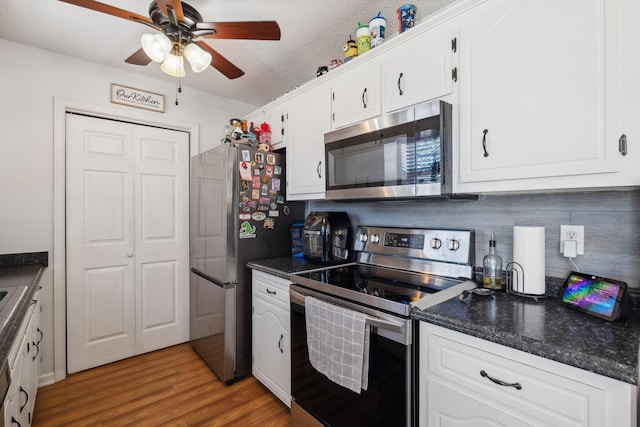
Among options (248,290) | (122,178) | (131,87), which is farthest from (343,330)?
(131,87)

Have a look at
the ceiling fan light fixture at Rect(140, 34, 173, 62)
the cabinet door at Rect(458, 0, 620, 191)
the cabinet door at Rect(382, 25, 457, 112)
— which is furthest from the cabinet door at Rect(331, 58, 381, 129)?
the ceiling fan light fixture at Rect(140, 34, 173, 62)

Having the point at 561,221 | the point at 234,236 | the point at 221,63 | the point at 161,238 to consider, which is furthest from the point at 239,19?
the point at 561,221

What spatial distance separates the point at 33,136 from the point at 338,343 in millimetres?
2594

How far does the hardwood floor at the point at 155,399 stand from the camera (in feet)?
5.94

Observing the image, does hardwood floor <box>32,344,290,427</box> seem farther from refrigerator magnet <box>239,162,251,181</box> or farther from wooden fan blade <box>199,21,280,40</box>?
wooden fan blade <box>199,21,280,40</box>

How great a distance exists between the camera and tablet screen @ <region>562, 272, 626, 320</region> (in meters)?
0.98

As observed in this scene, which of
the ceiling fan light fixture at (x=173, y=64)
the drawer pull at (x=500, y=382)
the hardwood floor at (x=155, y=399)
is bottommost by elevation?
the hardwood floor at (x=155, y=399)

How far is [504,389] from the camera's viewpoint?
0.91 metres

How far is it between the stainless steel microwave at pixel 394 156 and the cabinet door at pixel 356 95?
0.11 meters

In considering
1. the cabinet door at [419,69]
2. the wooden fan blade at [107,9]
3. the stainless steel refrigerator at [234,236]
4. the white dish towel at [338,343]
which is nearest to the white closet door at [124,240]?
the stainless steel refrigerator at [234,236]

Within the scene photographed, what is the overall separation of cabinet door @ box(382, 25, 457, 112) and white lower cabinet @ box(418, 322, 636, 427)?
41.6 inches

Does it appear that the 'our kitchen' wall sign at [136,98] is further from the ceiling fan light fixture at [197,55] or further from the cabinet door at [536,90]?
the cabinet door at [536,90]

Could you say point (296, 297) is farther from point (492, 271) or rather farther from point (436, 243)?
point (492, 271)

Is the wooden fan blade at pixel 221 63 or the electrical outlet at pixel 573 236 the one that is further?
the wooden fan blade at pixel 221 63
